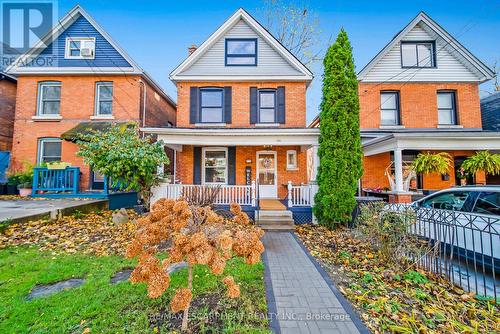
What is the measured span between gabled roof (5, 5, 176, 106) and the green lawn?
10.6 meters

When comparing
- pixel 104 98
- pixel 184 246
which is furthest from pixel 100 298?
pixel 104 98

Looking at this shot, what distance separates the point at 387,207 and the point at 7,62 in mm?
22000

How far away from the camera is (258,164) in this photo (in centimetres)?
1126

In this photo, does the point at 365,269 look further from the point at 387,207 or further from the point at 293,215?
the point at 293,215

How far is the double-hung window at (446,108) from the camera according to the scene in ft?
38.5

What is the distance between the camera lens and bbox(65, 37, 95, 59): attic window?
12.3 metres

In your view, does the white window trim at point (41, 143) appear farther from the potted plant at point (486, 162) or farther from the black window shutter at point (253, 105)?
the potted plant at point (486, 162)

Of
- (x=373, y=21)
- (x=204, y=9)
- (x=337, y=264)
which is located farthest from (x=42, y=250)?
(x=373, y=21)

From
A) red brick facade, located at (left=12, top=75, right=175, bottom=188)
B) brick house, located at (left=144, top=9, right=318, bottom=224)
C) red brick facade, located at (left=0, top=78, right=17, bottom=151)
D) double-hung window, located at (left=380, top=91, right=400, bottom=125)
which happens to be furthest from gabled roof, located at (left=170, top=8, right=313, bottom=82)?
red brick facade, located at (left=0, top=78, right=17, bottom=151)

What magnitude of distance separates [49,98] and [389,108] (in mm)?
18599

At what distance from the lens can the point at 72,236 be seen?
6.25 meters

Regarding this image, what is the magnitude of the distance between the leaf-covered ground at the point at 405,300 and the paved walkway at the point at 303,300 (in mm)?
241

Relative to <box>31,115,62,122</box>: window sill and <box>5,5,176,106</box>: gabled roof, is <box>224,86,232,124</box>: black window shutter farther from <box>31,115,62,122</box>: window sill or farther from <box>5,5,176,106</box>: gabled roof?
<box>31,115,62,122</box>: window sill

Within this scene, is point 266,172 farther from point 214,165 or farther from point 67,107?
point 67,107
